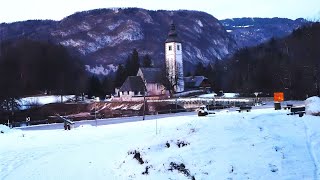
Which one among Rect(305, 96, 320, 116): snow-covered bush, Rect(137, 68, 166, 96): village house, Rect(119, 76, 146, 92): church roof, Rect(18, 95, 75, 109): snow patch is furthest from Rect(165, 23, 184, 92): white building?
Rect(305, 96, 320, 116): snow-covered bush

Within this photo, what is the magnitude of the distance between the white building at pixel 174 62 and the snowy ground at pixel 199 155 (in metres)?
66.5

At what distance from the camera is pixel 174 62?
91.9 meters

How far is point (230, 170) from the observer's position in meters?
12.3

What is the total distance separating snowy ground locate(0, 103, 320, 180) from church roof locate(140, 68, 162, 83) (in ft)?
220

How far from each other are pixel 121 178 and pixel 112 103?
2448 inches

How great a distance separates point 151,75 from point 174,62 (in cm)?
618

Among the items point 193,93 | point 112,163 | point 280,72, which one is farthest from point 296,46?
point 112,163

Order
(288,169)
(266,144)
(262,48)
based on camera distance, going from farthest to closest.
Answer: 1. (262,48)
2. (266,144)
3. (288,169)

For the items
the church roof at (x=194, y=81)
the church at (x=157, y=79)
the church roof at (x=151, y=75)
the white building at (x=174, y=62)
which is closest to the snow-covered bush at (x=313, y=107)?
the church at (x=157, y=79)

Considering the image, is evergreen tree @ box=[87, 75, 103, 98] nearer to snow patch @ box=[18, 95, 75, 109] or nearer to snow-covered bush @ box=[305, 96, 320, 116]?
snow patch @ box=[18, 95, 75, 109]

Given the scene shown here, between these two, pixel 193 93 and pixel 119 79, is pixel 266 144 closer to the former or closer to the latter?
pixel 193 93

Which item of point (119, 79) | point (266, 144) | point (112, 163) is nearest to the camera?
point (266, 144)

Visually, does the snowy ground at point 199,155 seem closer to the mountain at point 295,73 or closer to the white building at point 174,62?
the mountain at point 295,73

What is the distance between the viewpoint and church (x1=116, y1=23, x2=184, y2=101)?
8477cm
